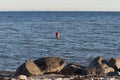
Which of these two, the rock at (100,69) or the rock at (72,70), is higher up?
the rock at (100,69)

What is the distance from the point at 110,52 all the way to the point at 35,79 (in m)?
16.1

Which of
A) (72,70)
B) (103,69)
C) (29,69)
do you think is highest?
(29,69)

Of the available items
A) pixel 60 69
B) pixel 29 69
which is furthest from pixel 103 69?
pixel 29 69

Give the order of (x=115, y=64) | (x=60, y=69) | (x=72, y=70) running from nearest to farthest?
(x=115, y=64), (x=72, y=70), (x=60, y=69)

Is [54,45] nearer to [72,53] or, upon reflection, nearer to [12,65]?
[72,53]

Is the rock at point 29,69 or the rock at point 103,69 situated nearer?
the rock at point 103,69

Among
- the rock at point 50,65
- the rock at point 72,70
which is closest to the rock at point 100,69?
the rock at point 72,70

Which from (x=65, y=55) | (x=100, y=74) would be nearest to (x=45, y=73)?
(x=100, y=74)

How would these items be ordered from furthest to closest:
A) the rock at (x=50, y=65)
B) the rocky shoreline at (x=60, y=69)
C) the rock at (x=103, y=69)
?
the rock at (x=50, y=65) < the rock at (x=103, y=69) < the rocky shoreline at (x=60, y=69)

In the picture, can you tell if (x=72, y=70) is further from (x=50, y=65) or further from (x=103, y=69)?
(x=103, y=69)

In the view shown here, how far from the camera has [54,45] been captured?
125 feet

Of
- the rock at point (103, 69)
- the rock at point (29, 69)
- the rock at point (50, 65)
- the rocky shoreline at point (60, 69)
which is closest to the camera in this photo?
the rocky shoreline at point (60, 69)

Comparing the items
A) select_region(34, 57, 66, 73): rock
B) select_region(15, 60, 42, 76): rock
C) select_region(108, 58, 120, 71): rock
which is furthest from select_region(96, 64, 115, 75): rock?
select_region(15, 60, 42, 76): rock

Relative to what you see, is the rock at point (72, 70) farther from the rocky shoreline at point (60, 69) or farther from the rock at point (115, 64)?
the rock at point (115, 64)
